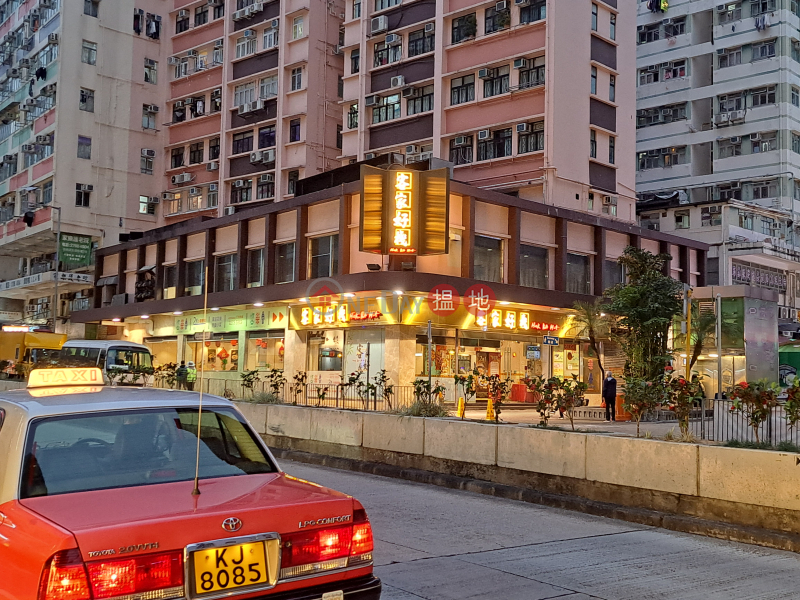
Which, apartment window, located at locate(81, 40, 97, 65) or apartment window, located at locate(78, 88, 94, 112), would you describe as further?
apartment window, located at locate(81, 40, 97, 65)

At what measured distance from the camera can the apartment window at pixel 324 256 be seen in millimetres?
28062

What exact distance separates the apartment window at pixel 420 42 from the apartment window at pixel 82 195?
2073 centimetres

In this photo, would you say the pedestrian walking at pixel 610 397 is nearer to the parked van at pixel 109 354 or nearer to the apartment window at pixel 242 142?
the parked van at pixel 109 354

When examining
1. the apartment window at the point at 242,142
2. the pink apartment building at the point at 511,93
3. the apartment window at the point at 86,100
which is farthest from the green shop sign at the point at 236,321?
the apartment window at the point at 86,100

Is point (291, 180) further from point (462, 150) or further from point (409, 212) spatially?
point (409, 212)

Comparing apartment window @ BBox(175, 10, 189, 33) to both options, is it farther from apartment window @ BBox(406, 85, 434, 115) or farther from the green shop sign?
the green shop sign

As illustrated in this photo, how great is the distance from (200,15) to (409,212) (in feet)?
101

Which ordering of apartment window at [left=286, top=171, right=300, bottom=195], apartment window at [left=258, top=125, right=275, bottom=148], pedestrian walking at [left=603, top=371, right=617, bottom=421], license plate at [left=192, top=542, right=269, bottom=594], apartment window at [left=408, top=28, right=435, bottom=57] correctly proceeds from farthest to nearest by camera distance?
apartment window at [left=258, top=125, right=275, bottom=148]
apartment window at [left=286, top=171, right=300, bottom=195]
apartment window at [left=408, top=28, right=435, bottom=57]
pedestrian walking at [left=603, top=371, right=617, bottom=421]
license plate at [left=192, top=542, right=269, bottom=594]

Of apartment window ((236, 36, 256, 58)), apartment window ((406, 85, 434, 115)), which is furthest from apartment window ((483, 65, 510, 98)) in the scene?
apartment window ((236, 36, 256, 58))

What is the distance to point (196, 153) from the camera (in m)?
49.4

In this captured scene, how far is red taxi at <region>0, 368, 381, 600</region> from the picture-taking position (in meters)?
3.46

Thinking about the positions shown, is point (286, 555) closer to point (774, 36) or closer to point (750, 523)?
point (750, 523)

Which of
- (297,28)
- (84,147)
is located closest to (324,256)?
(297,28)

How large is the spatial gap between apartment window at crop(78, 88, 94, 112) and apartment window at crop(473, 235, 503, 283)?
29789 mm
